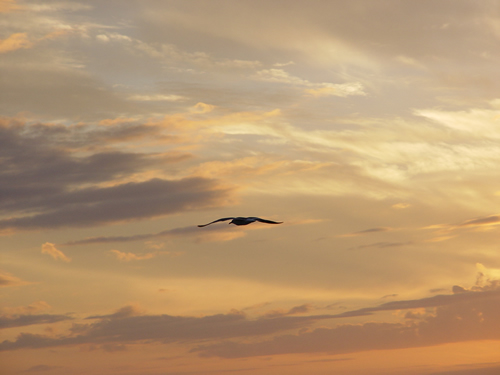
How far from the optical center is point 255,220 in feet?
595
